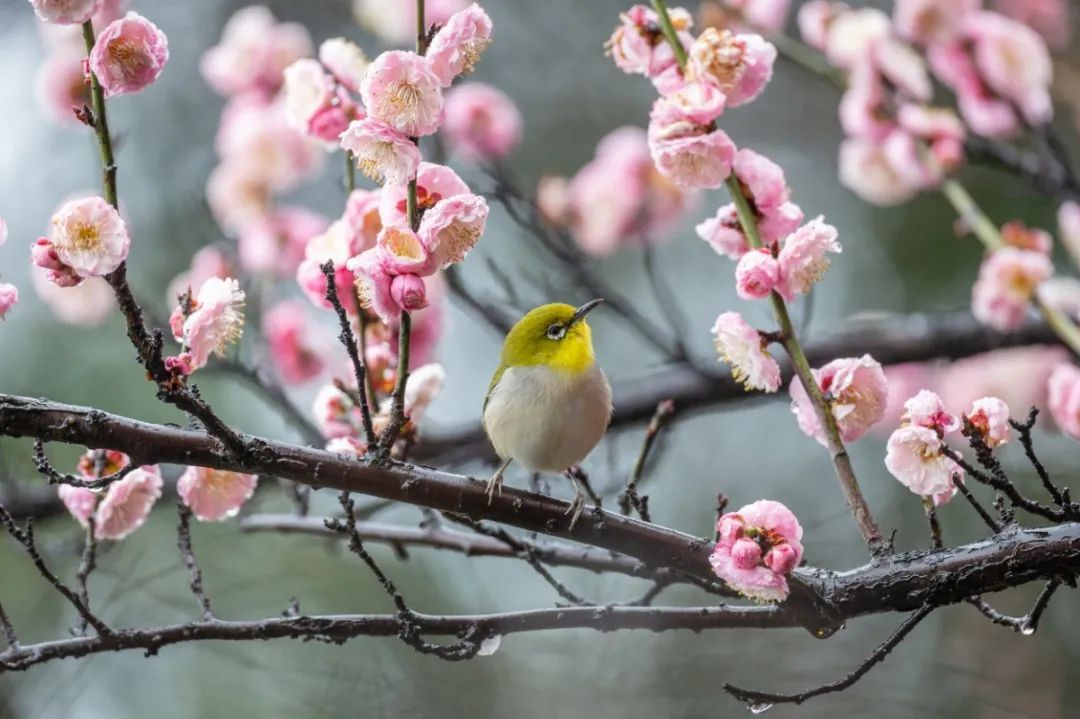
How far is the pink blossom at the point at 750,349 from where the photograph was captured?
1.66m

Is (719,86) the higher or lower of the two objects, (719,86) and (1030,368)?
the higher

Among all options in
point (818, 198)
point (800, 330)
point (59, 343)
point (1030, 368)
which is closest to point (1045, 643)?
point (1030, 368)

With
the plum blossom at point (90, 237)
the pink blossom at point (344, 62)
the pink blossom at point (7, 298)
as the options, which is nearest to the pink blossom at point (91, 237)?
the plum blossom at point (90, 237)

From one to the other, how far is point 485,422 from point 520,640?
155 cm

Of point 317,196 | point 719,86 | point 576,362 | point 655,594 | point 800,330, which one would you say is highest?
point 719,86

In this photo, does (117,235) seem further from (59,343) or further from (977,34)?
(59,343)

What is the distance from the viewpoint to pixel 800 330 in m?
2.52

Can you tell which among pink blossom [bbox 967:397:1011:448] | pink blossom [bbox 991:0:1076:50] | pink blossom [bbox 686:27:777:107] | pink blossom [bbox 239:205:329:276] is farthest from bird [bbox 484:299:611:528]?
pink blossom [bbox 991:0:1076:50]

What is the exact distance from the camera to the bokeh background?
126 inches

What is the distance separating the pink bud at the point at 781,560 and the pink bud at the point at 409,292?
553 millimetres

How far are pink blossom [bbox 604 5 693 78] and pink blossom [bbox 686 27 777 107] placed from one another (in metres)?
0.07

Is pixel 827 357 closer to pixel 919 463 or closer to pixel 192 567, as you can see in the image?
pixel 919 463

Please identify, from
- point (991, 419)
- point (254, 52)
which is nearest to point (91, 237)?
Answer: point (991, 419)

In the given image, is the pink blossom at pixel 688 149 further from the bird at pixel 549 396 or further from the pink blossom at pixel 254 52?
the pink blossom at pixel 254 52
